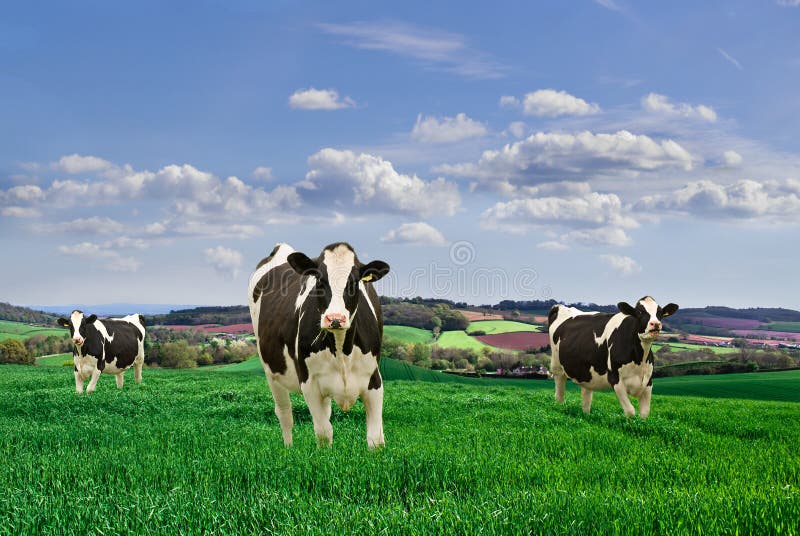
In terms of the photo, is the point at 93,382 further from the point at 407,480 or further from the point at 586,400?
the point at 407,480

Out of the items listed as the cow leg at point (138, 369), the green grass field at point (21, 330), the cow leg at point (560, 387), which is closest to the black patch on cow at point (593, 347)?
the cow leg at point (560, 387)

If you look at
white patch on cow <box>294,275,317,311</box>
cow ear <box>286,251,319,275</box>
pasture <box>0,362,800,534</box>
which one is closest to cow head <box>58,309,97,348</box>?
pasture <box>0,362,800,534</box>

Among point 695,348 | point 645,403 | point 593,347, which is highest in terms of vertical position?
point 593,347

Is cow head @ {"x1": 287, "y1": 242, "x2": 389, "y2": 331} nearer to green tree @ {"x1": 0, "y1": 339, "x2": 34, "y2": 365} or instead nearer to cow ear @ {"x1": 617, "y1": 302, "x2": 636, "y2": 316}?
cow ear @ {"x1": 617, "y1": 302, "x2": 636, "y2": 316}

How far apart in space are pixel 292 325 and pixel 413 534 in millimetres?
4573

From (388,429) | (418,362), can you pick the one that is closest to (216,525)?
(388,429)

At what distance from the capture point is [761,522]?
15.4 feet

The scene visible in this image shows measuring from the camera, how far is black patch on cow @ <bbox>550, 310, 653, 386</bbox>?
43.1 ft

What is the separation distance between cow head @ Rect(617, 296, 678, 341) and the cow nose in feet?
25.4

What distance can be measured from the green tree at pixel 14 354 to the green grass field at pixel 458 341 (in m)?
33.4

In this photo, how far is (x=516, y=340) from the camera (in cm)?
3891

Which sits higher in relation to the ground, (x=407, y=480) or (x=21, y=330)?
(x=407, y=480)

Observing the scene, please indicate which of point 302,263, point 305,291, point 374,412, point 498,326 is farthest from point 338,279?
point 498,326

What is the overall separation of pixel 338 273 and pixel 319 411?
74.2 inches
